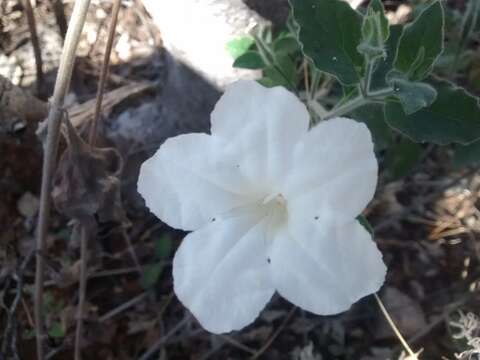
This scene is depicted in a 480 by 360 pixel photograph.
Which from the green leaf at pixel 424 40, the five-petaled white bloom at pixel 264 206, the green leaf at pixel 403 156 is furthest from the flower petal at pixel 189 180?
the green leaf at pixel 403 156

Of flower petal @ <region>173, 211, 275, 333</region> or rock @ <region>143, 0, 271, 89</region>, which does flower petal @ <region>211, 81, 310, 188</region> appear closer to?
flower petal @ <region>173, 211, 275, 333</region>

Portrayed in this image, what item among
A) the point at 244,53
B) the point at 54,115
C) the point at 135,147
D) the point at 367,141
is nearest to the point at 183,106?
the point at 135,147

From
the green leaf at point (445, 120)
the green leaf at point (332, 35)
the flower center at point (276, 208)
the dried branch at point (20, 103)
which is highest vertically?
the green leaf at point (332, 35)

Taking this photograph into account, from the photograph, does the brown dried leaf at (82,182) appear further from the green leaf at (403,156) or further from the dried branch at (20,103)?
the green leaf at (403,156)

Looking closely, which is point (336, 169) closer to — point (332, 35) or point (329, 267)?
point (329, 267)

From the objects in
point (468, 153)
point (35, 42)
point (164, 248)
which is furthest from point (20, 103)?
point (468, 153)

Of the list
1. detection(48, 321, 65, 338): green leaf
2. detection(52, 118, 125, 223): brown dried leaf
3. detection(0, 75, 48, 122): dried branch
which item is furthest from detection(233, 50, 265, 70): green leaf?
detection(48, 321, 65, 338): green leaf
